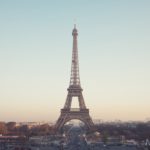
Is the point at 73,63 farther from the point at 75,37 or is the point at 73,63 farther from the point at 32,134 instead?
the point at 32,134

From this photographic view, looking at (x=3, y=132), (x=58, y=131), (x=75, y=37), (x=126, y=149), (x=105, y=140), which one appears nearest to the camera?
(x=126, y=149)

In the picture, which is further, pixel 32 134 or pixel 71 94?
pixel 32 134

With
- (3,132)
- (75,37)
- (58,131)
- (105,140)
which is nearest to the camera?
(105,140)

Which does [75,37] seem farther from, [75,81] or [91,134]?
[91,134]

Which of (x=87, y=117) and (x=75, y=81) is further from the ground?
(x=75, y=81)

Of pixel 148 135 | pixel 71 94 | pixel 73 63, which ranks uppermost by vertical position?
pixel 73 63

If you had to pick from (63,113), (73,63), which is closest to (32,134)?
(63,113)

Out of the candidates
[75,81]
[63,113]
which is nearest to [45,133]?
[63,113]

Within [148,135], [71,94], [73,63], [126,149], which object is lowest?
[126,149]

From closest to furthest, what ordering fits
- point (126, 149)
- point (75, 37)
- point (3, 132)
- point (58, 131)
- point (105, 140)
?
1. point (126, 149)
2. point (105, 140)
3. point (75, 37)
4. point (58, 131)
5. point (3, 132)
